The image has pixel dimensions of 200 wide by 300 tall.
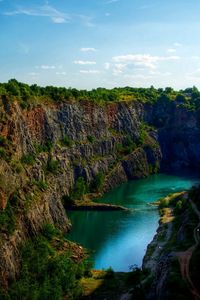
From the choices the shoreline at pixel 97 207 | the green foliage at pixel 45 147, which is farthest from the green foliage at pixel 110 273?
the green foliage at pixel 45 147

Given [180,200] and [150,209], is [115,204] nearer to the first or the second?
[150,209]

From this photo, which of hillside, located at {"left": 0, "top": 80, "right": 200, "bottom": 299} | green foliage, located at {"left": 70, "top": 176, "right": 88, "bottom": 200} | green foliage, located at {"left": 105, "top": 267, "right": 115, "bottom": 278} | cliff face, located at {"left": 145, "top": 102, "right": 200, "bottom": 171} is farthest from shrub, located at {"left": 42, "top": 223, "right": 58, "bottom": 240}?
cliff face, located at {"left": 145, "top": 102, "right": 200, "bottom": 171}

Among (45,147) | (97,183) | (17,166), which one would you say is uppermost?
(45,147)

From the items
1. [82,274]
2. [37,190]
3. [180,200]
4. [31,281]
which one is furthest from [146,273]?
[180,200]

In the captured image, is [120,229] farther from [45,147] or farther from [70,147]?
[70,147]

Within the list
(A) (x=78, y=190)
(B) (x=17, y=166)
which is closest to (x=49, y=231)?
(B) (x=17, y=166)

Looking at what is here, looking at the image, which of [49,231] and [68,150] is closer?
[49,231]
